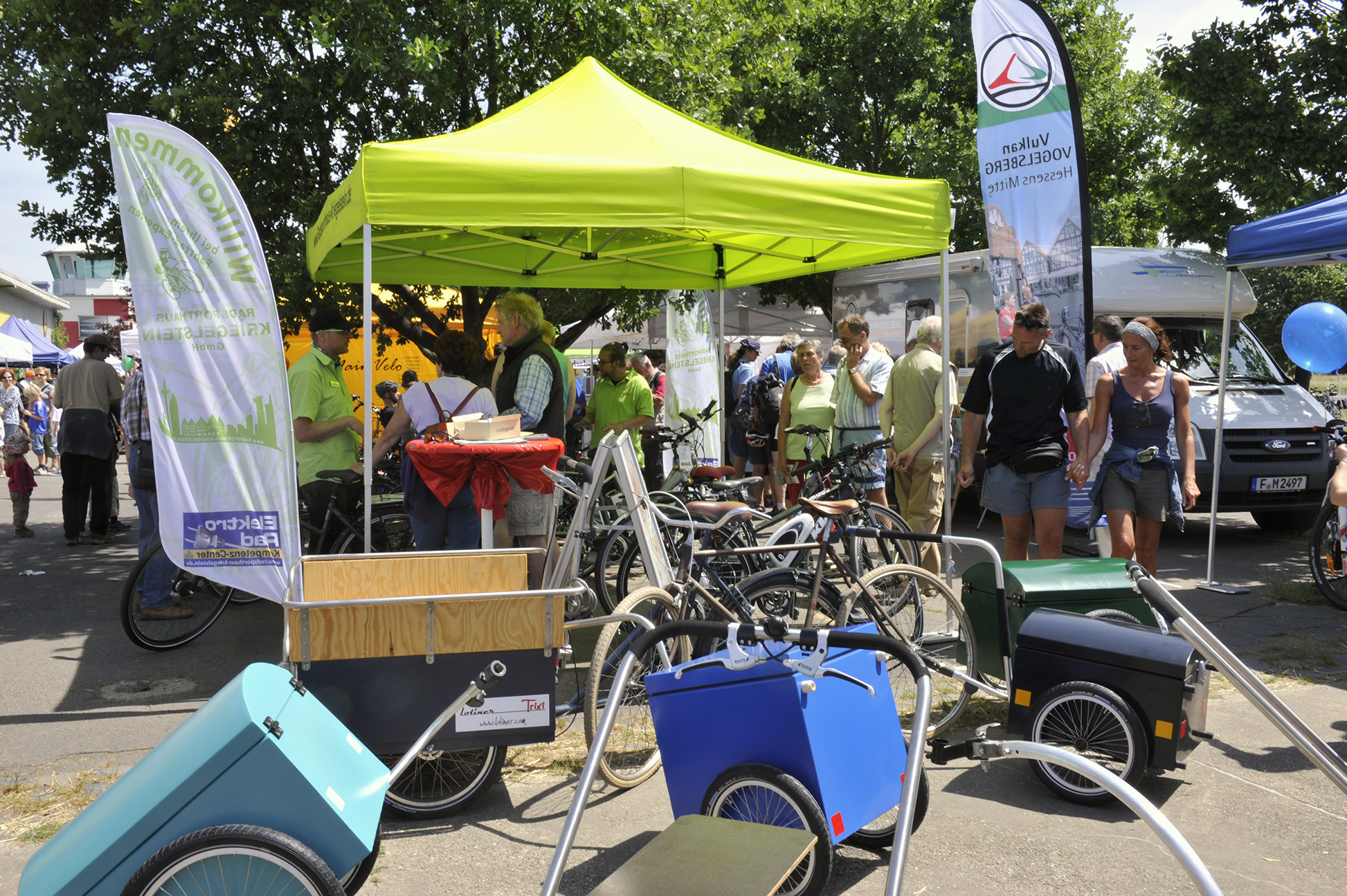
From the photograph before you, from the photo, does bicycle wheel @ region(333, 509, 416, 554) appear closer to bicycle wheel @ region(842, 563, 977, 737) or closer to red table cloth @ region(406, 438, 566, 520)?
red table cloth @ region(406, 438, 566, 520)

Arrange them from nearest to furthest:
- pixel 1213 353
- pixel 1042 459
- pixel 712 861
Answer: pixel 712 861
pixel 1042 459
pixel 1213 353

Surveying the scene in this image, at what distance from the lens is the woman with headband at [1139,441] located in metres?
6.00

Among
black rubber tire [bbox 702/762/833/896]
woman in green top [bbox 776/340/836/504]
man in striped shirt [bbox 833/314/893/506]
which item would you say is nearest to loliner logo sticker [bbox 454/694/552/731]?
black rubber tire [bbox 702/762/833/896]

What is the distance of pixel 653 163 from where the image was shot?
5172 millimetres

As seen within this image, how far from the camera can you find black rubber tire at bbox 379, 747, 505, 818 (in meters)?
3.71

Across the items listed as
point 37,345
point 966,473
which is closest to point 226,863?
point 966,473

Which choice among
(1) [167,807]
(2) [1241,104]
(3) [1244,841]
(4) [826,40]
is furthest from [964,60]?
(1) [167,807]

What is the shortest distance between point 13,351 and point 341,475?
20.0 metres

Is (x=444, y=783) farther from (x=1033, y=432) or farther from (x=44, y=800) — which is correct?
(x=1033, y=432)

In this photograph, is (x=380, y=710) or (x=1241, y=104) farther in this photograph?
(x=1241, y=104)

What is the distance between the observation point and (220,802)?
2391 millimetres

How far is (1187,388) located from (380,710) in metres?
5.07

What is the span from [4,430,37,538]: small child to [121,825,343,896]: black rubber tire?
33.6 feet

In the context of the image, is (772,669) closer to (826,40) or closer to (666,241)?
(666,241)
